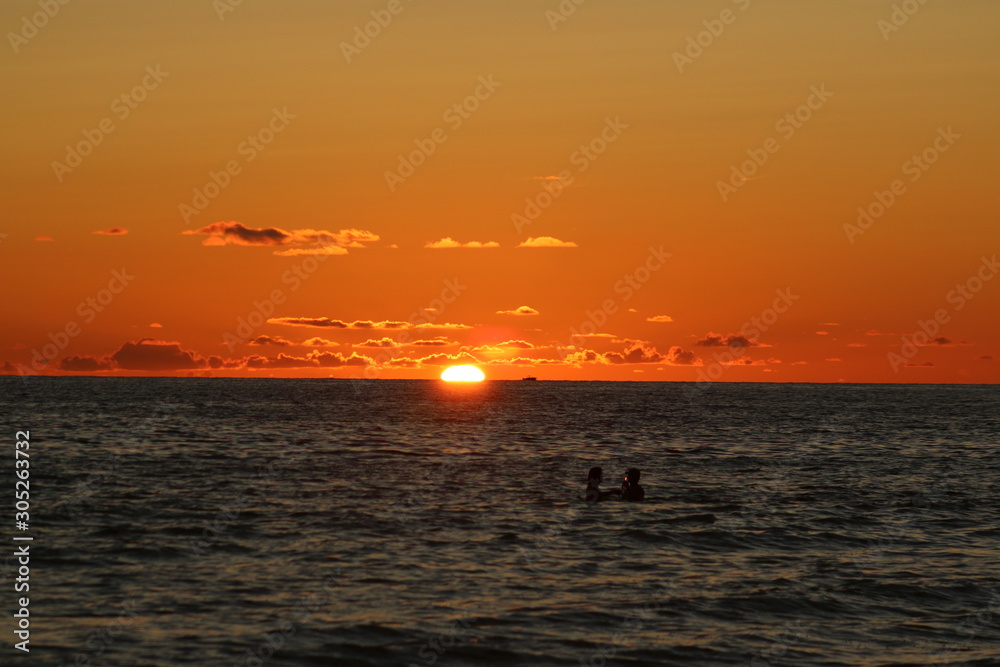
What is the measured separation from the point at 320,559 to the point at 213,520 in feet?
24.2

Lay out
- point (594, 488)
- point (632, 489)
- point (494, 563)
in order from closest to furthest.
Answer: point (494, 563), point (594, 488), point (632, 489)

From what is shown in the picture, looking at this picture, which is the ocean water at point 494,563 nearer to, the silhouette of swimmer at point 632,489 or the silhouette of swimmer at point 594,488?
the silhouette of swimmer at point 632,489

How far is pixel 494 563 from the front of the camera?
2631cm

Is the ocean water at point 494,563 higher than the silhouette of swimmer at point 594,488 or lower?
lower

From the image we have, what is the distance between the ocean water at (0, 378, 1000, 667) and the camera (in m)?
19.4

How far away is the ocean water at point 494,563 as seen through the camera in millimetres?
19438

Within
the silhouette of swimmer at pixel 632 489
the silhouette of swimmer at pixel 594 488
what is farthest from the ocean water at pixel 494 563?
the silhouette of swimmer at pixel 594 488

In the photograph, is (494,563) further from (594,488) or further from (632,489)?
(632,489)

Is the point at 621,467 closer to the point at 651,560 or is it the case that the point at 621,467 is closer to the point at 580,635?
the point at 651,560

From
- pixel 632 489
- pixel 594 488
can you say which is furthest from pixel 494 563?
pixel 632 489

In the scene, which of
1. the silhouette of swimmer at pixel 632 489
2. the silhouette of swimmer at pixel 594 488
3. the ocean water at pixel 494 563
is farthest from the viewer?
the silhouette of swimmer at pixel 632 489

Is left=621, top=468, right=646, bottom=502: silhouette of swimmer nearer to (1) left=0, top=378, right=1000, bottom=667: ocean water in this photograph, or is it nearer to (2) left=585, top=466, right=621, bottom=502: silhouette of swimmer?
Result: (1) left=0, top=378, right=1000, bottom=667: ocean water

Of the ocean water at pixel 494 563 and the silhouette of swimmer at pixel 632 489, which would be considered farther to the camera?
the silhouette of swimmer at pixel 632 489

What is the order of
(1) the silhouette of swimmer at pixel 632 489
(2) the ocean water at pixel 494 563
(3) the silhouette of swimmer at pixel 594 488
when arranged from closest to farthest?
(2) the ocean water at pixel 494 563, (3) the silhouette of swimmer at pixel 594 488, (1) the silhouette of swimmer at pixel 632 489
